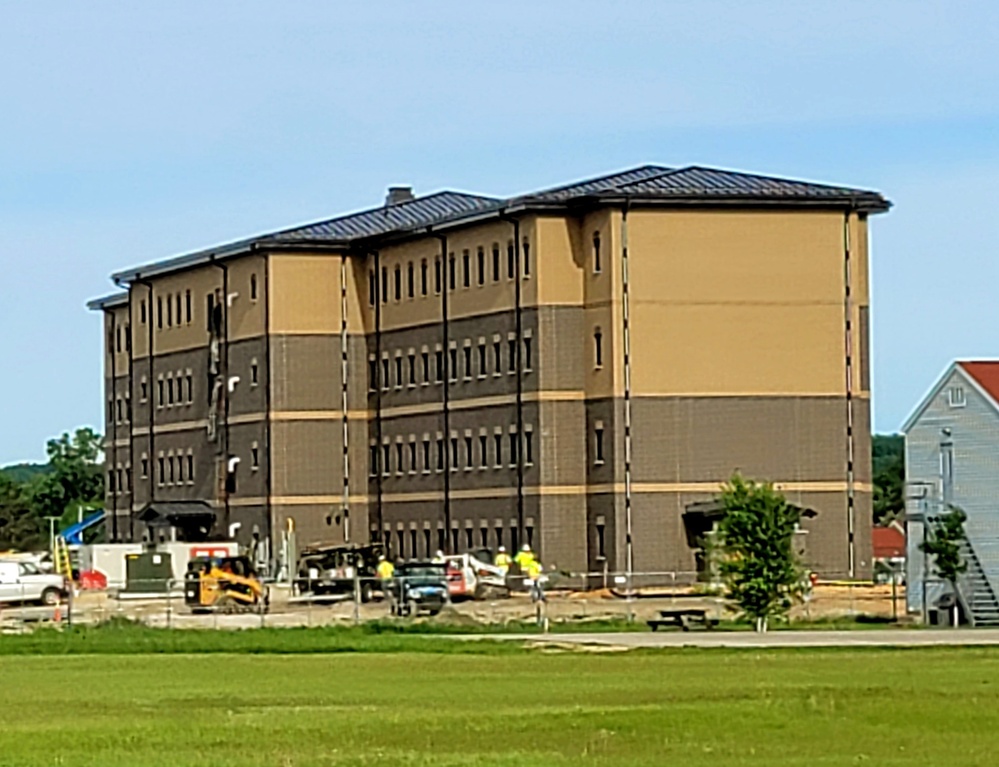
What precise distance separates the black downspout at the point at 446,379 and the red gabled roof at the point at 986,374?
28.3m

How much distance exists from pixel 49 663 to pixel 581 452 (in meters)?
53.9

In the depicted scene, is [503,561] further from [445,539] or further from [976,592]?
[976,592]

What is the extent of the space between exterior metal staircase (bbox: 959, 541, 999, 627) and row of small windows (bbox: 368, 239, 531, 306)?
80.8ft

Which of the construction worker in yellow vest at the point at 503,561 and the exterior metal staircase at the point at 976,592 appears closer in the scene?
the exterior metal staircase at the point at 976,592

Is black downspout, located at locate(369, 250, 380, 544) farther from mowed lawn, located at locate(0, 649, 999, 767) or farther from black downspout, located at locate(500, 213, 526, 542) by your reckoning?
mowed lawn, located at locate(0, 649, 999, 767)

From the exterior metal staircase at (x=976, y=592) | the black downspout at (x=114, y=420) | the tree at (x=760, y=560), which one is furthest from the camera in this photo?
the black downspout at (x=114, y=420)

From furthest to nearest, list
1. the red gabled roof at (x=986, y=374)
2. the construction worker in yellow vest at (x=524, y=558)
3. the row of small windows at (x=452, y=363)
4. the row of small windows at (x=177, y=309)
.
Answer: the row of small windows at (x=177, y=309), the row of small windows at (x=452, y=363), the construction worker in yellow vest at (x=524, y=558), the red gabled roof at (x=986, y=374)

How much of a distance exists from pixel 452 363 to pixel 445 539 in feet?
24.7

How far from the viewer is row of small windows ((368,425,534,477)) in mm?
113062

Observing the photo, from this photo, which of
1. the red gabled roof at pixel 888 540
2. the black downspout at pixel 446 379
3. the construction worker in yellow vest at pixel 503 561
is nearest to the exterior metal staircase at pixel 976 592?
the construction worker in yellow vest at pixel 503 561

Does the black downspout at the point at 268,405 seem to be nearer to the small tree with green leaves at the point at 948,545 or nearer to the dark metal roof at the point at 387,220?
the dark metal roof at the point at 387,220

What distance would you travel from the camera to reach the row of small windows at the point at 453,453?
371ft

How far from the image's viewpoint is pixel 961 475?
95875 mm

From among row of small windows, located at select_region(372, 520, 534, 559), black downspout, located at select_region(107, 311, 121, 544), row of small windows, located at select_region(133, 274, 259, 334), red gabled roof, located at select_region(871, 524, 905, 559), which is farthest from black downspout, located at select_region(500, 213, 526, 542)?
red gabled roof, located at select_region(871, 524, 905, 559)
